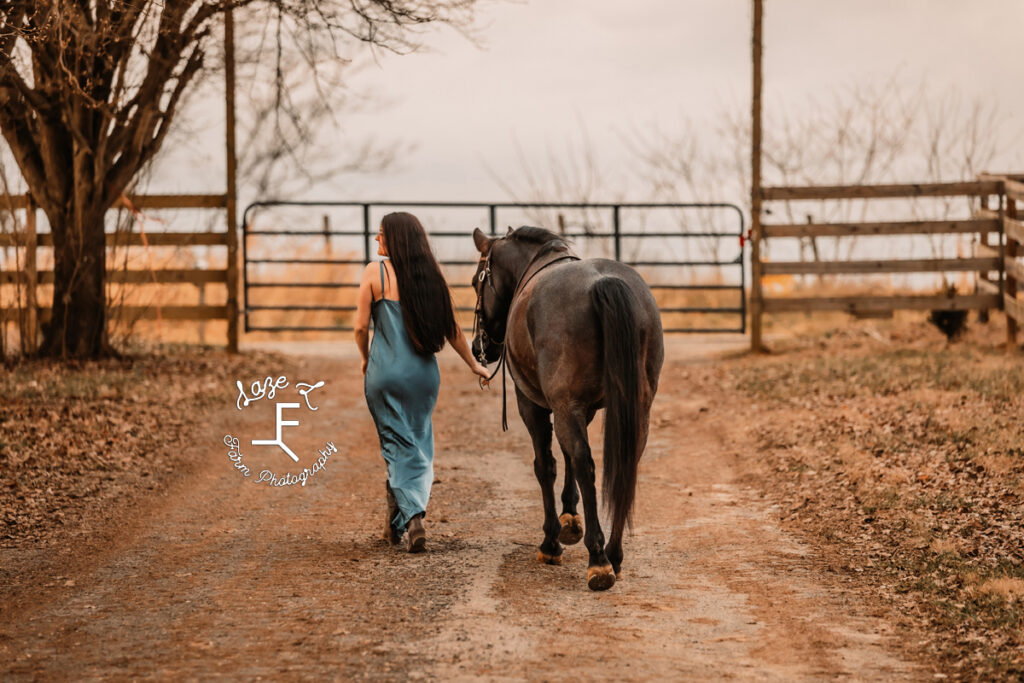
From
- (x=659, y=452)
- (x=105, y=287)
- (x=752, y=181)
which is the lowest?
(x=659, y=452)

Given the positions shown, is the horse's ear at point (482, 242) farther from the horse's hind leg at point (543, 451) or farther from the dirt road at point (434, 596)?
the dirt road at point (434, 596)

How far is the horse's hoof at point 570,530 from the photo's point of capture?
5.89 m

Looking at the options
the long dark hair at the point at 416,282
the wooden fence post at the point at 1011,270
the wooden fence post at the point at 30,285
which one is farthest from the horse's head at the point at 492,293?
the wooden fence post at the point at 1011,270

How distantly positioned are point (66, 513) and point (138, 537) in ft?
2.84

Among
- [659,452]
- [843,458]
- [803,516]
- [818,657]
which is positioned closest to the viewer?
[818,657]

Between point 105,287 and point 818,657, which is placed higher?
point 105,287

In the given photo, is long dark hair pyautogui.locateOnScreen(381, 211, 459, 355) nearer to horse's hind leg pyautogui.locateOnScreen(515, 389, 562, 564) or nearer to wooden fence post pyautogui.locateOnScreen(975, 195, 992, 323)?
horse's hind leg pyautogui.locateOnScreen(515, 389, 562, 564)

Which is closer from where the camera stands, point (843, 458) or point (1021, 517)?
point (1021, 517)

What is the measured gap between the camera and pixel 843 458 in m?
8.32

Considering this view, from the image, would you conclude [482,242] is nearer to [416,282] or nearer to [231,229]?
[416,282]

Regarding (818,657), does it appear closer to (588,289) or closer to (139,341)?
(588,289)

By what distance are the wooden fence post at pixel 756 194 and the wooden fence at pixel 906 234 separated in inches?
0.7

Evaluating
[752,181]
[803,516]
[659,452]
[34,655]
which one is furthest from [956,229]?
[34,655]

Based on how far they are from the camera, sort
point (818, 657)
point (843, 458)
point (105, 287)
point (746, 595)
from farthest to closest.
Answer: point (105, 287) < point (843, 458) < point (746, 595) < point (818, 657)
